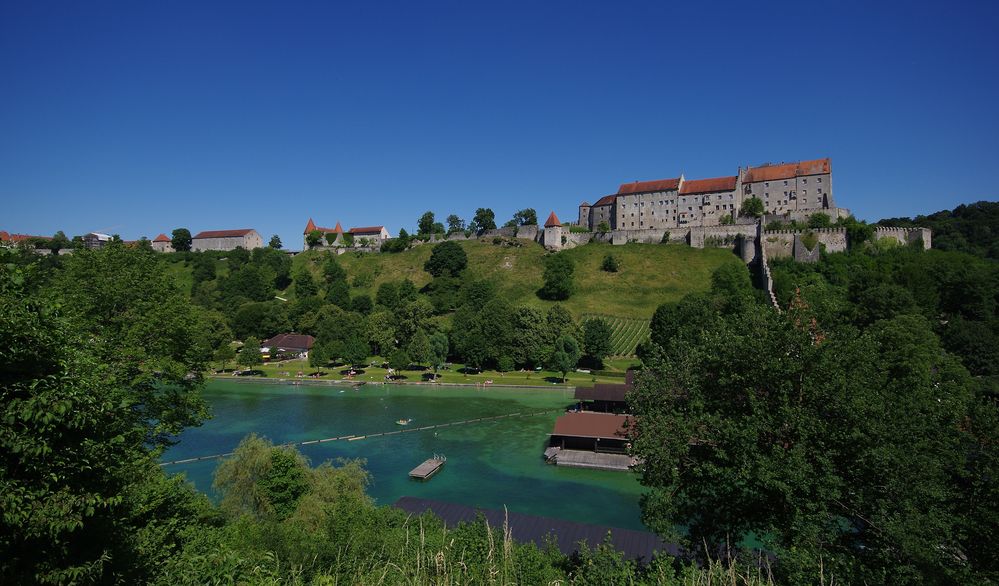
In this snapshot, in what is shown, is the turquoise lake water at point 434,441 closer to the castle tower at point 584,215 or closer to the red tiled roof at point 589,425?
the red tiled roof at point 589,425

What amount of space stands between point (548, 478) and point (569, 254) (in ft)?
190

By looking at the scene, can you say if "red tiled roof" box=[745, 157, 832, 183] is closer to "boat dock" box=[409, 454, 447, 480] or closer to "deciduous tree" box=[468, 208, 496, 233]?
"deciduous tree" box=[468, 208, 496, 233]

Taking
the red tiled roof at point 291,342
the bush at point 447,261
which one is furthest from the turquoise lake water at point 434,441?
the bush at point 447,261

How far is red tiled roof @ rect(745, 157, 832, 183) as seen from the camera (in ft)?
259

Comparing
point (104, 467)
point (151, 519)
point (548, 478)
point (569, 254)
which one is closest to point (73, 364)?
point (104, 467)

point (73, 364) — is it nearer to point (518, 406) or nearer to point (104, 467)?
point (104, 467)

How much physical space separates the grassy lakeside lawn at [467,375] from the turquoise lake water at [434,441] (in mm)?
2559

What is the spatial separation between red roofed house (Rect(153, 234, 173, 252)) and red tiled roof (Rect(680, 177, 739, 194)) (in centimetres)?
11204

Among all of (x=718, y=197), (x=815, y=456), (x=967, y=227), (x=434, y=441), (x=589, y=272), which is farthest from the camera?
(x=967, y=227)

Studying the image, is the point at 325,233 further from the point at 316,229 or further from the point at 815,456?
the point at 815,456

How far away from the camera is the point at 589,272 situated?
258 feet

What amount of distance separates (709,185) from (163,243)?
118m

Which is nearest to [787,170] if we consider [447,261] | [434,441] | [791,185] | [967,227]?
[791,185]

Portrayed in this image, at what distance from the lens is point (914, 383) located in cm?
1535
